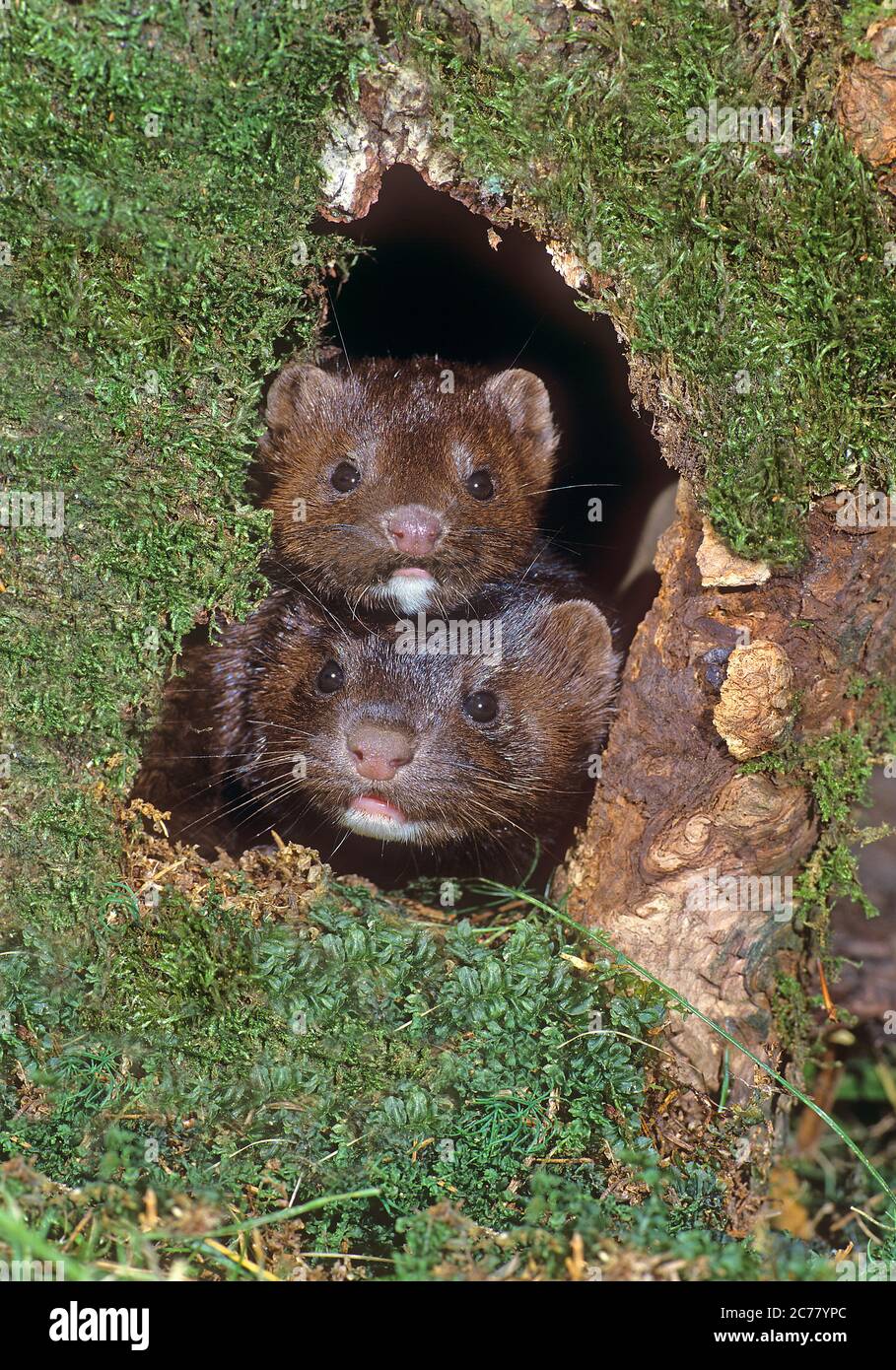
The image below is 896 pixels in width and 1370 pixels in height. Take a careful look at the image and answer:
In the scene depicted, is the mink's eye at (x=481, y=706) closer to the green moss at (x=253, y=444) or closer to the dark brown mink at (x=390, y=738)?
the dark brown mink at (x=390, y=738)

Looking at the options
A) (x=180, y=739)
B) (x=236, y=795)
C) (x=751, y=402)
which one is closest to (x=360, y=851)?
(x=236, y=795)

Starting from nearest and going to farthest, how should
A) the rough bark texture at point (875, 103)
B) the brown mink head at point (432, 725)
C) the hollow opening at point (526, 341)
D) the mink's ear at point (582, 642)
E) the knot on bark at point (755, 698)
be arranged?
1. the rough bark texture at point (875, 103)
2. the knot on bark at point (755, 698)
3. the brown mink head at point (432, 725)
4. the mink's ear at point (582, 642)
5. the hollow opening at point (526, 341)

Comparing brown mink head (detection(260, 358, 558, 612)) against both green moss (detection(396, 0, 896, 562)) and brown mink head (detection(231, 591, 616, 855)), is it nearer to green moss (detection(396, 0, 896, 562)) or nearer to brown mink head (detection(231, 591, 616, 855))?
brown mink head (detection(231, 591, 616, 855))

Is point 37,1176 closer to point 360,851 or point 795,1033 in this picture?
point 360,851

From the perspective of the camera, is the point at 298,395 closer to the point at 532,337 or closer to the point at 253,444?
the point at 253,444

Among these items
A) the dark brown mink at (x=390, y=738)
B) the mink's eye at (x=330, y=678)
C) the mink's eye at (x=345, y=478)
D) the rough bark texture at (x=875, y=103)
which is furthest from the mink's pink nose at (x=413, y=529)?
the rough bark texture at (x=875, y=103)

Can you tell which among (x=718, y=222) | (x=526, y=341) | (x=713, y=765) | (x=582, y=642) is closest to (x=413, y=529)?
(x=582, y=642)

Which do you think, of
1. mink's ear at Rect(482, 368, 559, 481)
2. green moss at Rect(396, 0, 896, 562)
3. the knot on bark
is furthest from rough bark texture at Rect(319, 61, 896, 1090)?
mink's ear at Rect(482, 368, 559, 481)
